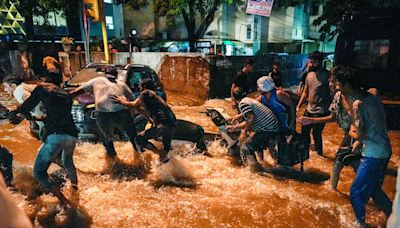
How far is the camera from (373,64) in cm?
846

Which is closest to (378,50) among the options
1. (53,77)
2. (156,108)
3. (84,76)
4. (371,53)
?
(371,53)

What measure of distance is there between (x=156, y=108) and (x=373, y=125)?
3388 mm

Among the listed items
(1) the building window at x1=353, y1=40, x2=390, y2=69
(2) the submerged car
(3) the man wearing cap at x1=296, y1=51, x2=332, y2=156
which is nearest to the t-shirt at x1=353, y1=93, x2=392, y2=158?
(3) the man wearing cap at x1=296, y1=51, x2=332, y2=156

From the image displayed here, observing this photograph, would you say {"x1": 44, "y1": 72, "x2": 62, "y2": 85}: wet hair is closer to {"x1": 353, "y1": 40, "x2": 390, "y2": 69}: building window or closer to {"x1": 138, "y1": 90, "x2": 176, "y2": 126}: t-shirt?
{"x1": 138, "y1": 90, "x2": 176, "y2": 126}: t-shirt

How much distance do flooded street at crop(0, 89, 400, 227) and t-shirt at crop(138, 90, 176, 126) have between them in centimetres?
91

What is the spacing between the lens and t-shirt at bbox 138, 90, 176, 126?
16.5 ft

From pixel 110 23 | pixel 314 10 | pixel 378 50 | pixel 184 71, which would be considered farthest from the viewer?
pixel 314 10

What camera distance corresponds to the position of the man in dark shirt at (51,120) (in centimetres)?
385

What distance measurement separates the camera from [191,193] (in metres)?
4.67

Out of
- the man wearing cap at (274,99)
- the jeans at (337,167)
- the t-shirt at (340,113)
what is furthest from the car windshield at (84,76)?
the jeans at (337,167)

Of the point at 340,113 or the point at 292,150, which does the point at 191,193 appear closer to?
the point at 292,150

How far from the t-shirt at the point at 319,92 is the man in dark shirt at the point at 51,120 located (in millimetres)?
4317

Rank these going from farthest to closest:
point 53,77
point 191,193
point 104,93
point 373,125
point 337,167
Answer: point 104,93
point 191,193
point 337,167
point 53,77
point 373,125

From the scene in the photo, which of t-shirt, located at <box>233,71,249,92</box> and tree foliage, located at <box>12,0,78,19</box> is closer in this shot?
t-shirt, located at <box>233,71,249,92</box>
